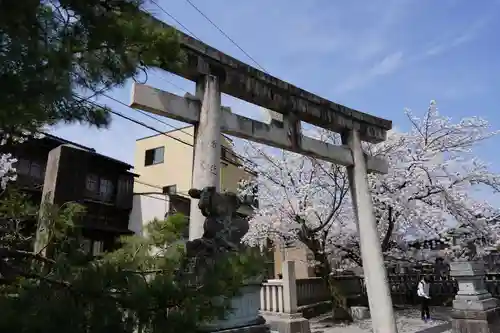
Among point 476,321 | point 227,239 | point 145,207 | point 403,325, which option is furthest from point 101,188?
point 476,321

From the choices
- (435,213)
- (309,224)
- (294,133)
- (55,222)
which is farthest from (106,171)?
(55,222)

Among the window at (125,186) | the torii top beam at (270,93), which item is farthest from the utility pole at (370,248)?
the window at (125,186)

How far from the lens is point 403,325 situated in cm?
982

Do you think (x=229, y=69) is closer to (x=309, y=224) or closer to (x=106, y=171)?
(x=309, y=224)

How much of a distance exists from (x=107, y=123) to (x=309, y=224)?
878 centimetres

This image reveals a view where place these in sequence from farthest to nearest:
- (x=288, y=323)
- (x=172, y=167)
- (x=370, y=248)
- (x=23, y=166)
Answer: (x=172, y=167)
(x=23, y=166)
(x=288, y=323)
(x=370, y=248)

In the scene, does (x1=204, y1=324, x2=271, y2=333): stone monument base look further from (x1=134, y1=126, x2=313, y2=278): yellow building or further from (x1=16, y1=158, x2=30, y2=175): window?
(x1=134, y1=126, x2=313, y2=278): yellow building

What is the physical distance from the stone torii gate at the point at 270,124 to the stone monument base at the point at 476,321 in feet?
8.64

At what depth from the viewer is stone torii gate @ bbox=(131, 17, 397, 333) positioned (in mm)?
4922

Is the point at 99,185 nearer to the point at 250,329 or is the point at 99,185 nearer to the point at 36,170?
the point at 36,170

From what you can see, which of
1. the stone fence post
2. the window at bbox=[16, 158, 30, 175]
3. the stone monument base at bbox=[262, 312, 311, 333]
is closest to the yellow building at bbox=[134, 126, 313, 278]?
the window at bbox=[16, 158, 30, 175]

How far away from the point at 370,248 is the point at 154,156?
16.3 m

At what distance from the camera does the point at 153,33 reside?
2.94 m

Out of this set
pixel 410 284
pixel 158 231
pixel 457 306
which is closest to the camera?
pixel 158 231
